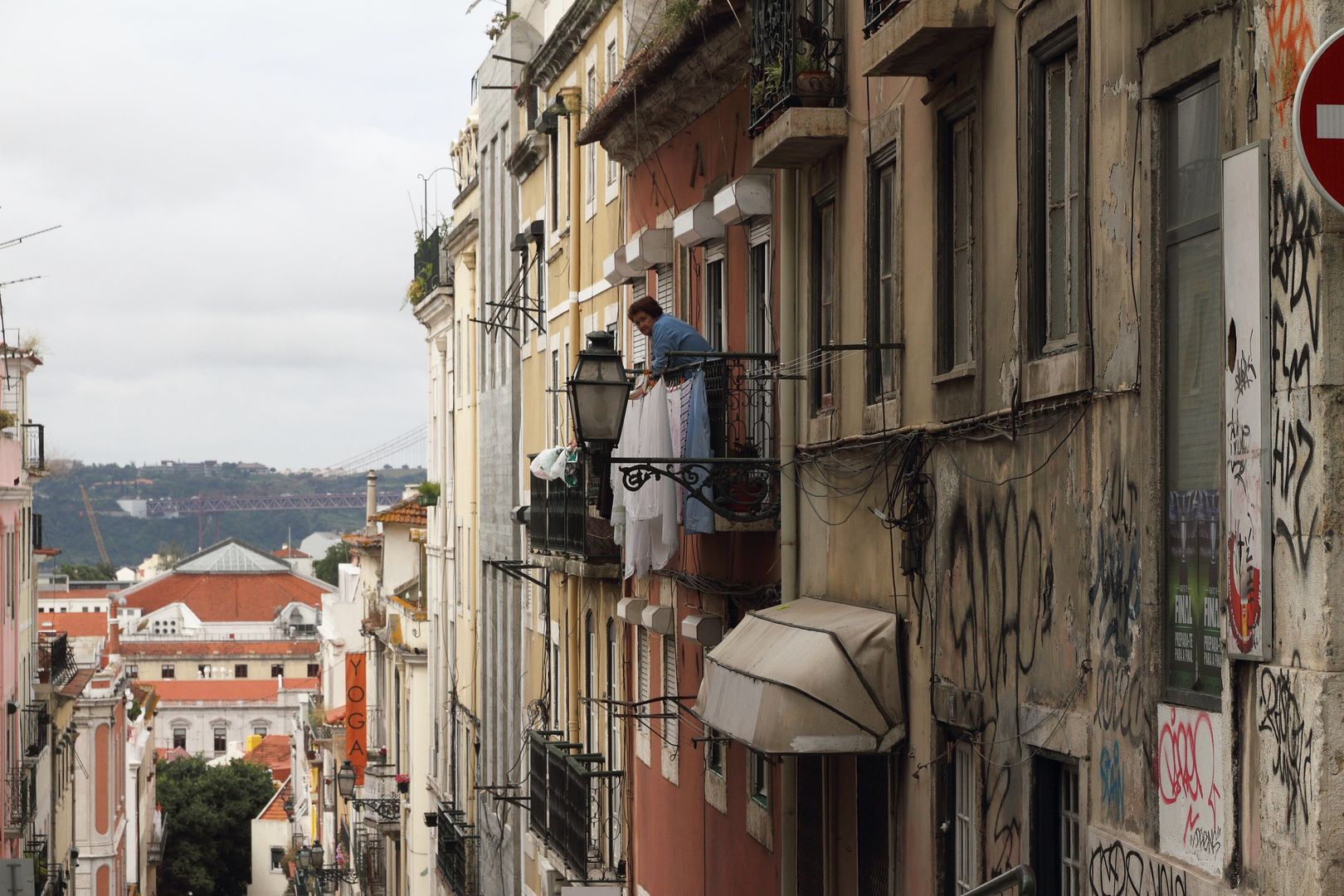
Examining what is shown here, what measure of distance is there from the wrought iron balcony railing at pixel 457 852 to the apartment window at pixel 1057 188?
86.7 feet

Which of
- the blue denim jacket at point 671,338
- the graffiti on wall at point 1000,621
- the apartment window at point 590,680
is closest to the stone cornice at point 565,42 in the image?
the apartment window at point 590,680

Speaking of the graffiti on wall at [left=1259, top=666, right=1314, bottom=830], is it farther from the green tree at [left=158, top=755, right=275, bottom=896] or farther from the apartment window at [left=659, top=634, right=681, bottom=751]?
the green tree at [left=158, top=755, right=275, bottom=896]

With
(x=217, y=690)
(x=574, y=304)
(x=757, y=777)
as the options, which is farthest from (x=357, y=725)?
(x=217, y=690)

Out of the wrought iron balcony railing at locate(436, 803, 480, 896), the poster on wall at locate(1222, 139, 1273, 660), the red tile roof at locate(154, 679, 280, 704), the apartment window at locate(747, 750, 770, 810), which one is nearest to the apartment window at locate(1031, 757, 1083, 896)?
the poster on wall at locate(1222, 139, 1273, 660)

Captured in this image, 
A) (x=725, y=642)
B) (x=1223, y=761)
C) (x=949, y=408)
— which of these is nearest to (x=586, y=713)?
(x=725, y=642)

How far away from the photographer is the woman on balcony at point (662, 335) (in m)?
13.8

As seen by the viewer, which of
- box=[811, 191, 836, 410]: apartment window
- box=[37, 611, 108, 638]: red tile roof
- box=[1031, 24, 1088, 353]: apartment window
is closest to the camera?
box=[1031, 24, 1088, 353]: apartment window

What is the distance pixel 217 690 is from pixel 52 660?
81378 millimetres

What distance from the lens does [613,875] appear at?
20.3 meters

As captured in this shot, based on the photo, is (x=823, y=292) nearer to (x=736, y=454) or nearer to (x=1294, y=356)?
(x=736, y=454)

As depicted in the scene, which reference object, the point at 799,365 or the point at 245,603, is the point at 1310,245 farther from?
the point at 245,603

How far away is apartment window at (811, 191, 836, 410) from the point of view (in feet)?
38.8

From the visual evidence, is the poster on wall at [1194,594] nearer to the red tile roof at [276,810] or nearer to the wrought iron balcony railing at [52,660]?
the wrought iron balcony railing at [52,660]

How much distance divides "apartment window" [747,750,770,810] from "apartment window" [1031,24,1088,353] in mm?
6352
